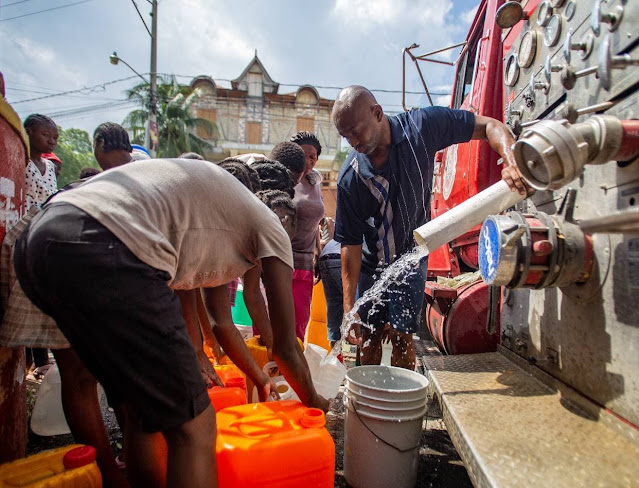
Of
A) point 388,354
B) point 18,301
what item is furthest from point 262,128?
point 18,301

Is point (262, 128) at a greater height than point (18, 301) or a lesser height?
greater

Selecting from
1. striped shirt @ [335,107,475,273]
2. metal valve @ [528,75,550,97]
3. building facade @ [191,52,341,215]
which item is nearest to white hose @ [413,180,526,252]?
metal valve @ [528,75,550,97]

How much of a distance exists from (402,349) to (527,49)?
1740 millimetres

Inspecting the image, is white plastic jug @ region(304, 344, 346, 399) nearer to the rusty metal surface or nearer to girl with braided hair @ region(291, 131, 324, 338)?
the rusty metal surface

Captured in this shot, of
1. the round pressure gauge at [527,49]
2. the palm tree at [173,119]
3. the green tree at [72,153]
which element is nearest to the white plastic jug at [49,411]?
the round pressure gauge at [527,49]

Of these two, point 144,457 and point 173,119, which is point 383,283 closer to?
point 144,457

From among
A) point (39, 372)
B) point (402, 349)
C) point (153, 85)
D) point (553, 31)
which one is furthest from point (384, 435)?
point (153, 85)

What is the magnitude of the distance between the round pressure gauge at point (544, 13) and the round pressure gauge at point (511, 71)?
346 mm

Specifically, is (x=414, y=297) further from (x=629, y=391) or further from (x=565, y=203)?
(x=629, y=391)

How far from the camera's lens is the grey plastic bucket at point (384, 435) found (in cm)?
178

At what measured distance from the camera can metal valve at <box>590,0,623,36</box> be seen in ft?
3.95

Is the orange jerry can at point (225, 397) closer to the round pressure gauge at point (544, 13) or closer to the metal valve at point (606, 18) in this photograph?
the metal valve at point (606, 18)

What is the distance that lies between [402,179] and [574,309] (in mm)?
1211

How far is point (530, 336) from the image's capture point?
1.93 metres
